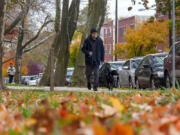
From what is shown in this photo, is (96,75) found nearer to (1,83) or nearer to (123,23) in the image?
(1,83)

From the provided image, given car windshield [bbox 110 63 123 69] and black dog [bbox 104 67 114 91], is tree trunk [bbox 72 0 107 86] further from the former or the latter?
black dog [bbox 104 67 114 91]

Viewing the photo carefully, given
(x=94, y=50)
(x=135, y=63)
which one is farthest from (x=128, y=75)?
(x=94, y=50)

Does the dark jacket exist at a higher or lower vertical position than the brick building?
lower

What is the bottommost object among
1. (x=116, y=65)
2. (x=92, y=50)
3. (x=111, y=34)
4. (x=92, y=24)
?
(x=116, y=65)

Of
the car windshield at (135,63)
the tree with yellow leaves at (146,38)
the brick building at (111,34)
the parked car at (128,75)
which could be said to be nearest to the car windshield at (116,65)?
the parked car at (128,75)

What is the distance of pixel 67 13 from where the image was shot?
79.0 feet

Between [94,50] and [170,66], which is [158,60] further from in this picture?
[94,50]

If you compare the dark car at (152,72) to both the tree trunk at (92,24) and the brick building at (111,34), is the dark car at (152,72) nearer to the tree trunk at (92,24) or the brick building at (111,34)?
the tree trunk at (92,24)

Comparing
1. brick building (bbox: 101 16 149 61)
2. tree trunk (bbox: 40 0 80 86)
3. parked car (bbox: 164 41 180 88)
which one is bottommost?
parked car (bbox: 164 41 180 88)

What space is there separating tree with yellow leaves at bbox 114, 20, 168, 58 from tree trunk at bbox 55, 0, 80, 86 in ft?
77.5

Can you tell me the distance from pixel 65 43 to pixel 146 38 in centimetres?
2567

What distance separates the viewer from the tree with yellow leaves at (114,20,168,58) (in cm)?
4709

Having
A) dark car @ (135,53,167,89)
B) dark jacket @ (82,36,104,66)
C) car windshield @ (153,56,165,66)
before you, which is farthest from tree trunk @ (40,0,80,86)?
dark jacket @ (82,36,104,66)

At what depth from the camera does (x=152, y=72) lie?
17172 millimetres
